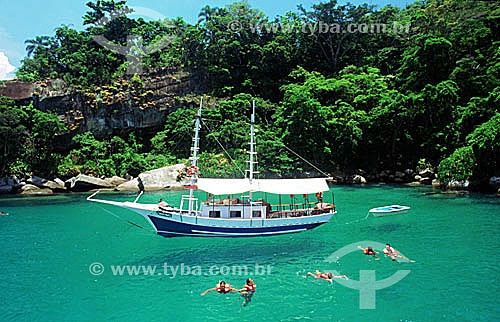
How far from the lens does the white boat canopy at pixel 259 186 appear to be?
21319 millimetres

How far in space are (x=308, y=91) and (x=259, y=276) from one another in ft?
139

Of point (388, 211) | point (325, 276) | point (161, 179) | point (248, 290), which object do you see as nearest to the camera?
point (248, 290)

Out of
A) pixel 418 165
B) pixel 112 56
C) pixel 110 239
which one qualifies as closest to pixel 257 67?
pixel 112 56

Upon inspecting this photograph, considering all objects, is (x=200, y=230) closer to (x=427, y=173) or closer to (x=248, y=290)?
(x=248, y=290)

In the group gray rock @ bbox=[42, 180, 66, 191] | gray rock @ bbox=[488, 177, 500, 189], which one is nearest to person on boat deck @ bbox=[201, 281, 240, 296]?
gray rock @ bbox=[488, 177, 500, 189]

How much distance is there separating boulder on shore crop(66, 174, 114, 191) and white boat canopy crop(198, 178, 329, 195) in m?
34.1

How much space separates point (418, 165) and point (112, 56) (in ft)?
208

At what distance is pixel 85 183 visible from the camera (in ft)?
160

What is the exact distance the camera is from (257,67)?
6556 centimetres

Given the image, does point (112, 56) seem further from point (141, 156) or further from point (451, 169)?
point (451, 169)

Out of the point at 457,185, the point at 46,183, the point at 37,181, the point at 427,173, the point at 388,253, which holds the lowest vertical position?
the point at 388,253

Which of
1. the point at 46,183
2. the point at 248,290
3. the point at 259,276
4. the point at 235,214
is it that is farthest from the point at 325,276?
the point at 46,183

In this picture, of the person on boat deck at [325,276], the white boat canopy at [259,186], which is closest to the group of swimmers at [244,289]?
the person on boat deck at [325,276]

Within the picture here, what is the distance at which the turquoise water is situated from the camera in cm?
1242
